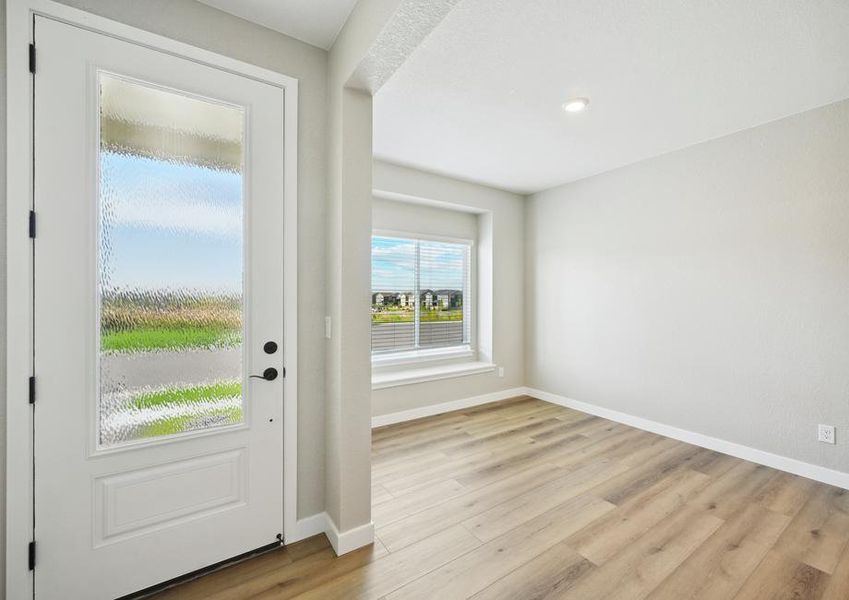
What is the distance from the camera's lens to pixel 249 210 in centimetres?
180

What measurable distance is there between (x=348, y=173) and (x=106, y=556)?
203 centimetres

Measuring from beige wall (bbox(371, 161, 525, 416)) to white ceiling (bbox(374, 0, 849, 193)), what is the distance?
20.0 inches

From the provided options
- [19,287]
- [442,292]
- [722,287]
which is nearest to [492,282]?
[442,292]

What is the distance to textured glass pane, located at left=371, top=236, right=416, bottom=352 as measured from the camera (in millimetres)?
4055

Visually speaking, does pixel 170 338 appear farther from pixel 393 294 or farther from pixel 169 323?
pixel 393 294

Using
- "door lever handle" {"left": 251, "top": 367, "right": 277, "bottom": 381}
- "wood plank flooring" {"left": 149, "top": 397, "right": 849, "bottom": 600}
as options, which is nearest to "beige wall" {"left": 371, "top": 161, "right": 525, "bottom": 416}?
"wood plank flooring" {"left": 149, "top": 397, "right": 849, "bottom": 600}

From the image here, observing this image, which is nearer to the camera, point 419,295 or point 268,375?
point 268,375

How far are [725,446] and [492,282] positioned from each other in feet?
9.10

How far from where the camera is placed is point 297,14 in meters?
1.79

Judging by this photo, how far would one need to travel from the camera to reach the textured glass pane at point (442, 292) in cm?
Answer: 444

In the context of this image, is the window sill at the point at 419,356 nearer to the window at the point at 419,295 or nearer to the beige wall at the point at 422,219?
the window at the point at 419,295

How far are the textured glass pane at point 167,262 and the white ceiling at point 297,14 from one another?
490mm

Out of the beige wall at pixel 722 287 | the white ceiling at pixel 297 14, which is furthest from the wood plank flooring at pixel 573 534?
the white ceiling at pixel 297 14

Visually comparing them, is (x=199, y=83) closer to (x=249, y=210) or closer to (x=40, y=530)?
(x=249, y=210)
